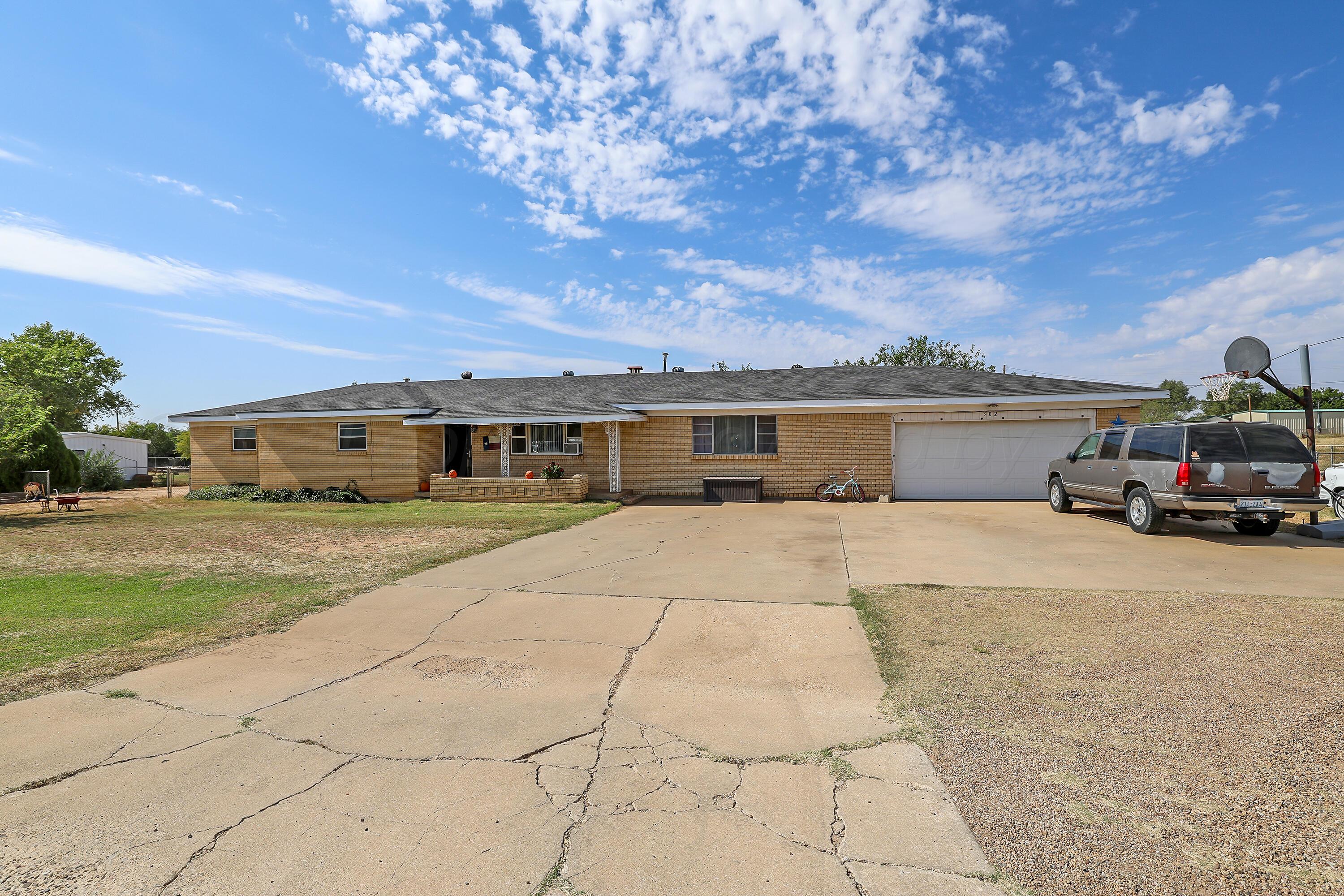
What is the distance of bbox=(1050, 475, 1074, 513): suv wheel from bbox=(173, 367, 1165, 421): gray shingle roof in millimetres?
3095

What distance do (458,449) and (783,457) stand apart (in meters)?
11.7

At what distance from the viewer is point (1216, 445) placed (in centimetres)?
957

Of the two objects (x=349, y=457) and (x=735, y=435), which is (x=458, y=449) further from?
(x=735, y=435)

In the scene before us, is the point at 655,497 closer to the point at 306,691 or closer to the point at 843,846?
the point at 306,691

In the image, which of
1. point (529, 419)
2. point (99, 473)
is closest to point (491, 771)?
point (529, 419)

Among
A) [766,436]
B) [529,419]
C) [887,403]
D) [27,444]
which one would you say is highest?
[887,403]

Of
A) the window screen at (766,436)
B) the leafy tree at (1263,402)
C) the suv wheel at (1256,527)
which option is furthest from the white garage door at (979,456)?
the leafy tree at (1263,402)

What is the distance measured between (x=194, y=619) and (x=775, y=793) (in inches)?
250

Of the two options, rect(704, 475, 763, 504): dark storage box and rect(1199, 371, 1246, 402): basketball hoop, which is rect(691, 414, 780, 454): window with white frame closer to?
rect(704, 475, 763, 504): dark storage box

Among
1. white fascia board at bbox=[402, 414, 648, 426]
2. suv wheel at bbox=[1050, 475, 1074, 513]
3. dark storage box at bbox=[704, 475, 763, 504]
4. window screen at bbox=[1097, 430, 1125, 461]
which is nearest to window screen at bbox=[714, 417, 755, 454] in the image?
dark storage box at bbox=[704, 475, 763, 504]

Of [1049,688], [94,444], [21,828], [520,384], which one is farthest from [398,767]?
[94,444]

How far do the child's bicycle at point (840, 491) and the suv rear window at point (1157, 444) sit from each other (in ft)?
23.4

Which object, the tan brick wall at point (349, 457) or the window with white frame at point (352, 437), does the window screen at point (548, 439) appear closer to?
the tan brick wall at point (349, 457)

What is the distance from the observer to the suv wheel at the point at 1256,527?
10320 mm
